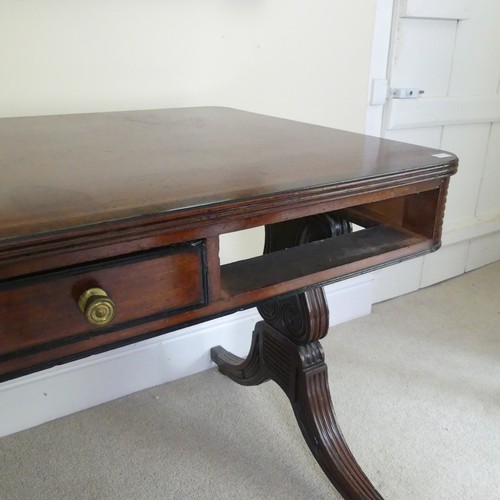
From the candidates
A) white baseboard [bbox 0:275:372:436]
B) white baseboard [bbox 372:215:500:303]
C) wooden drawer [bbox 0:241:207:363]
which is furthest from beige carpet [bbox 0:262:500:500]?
wooden drawer [bbox 0:241:207:363]

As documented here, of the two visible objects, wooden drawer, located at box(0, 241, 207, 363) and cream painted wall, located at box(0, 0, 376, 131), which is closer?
wooden drawer, located at box(0, 241, 207, 363)

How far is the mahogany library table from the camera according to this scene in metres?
0.45

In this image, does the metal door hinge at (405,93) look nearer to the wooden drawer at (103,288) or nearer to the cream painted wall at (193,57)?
the cream painted wall at (193,57)

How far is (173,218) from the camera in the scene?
473 mm

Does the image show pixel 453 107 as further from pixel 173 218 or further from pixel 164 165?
pixel 173 218

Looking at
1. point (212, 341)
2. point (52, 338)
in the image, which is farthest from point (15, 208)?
point (212, 341)

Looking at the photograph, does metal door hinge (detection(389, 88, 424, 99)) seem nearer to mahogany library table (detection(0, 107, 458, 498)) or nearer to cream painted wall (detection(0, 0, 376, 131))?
cream painted wall (detection(0, 0, 376, 131))

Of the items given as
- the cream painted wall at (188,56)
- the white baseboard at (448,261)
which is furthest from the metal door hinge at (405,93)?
the white baseboard at (448,261)

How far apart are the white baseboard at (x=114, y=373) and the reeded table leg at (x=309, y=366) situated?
36cm

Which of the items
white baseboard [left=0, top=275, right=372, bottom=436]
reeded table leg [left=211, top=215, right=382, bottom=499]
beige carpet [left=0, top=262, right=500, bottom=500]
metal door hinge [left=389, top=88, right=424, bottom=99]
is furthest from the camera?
metal door hinge [left=389, top=88, right=424, bottom=99]

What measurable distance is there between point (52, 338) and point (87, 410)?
0.83m

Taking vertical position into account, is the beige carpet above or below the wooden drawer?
below

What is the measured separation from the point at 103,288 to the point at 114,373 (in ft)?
2.71

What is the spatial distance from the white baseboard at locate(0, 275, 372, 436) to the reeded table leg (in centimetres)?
36
